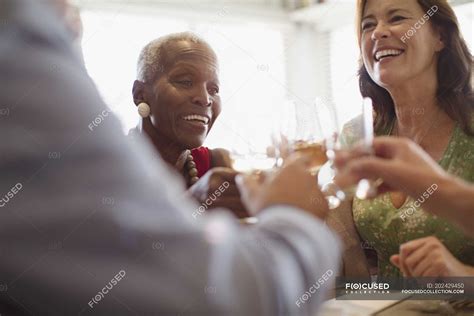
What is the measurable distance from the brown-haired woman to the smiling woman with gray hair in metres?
0.39

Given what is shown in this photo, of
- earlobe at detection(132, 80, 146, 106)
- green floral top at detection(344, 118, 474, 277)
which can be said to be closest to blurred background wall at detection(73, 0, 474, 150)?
earlobe at detection(132, 80, 146, 106)

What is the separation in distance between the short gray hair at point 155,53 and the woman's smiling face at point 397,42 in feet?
1.29

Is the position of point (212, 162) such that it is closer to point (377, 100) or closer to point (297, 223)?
point (377, 100)

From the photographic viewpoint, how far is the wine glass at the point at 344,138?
0.71 m

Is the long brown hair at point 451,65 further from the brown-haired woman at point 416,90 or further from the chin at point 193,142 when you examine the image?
the chin at point 193,142

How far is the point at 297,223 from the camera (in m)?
0.45

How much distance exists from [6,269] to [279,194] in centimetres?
26

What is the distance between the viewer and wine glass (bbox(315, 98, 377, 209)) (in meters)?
0.71

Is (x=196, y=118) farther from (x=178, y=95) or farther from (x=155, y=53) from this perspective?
(x=155, y=53)

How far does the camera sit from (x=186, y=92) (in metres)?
1.22

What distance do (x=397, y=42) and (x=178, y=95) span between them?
53cm

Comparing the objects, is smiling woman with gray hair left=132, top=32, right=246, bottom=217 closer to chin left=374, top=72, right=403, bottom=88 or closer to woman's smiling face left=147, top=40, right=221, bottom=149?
woman's smiling face left=147, top=40, right=221, bottom=149

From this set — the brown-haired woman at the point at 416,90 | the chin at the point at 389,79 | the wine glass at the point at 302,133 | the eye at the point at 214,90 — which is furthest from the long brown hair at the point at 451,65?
the wine glass at the point at 302,133

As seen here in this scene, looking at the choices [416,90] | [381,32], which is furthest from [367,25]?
[416,90]
